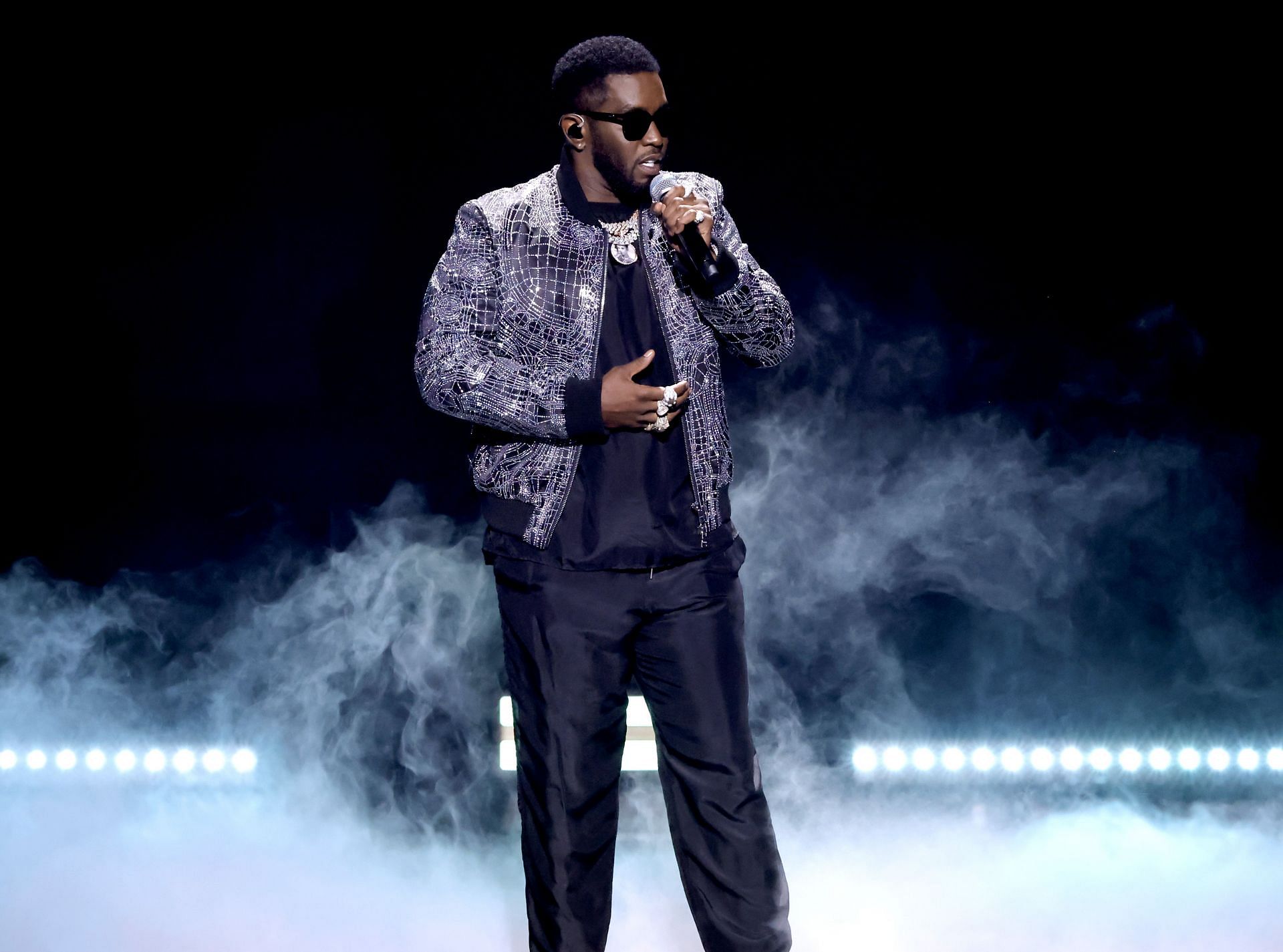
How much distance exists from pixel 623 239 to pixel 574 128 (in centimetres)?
19

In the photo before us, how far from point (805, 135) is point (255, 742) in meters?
2.31

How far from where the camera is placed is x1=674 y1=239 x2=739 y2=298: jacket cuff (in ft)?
5.60

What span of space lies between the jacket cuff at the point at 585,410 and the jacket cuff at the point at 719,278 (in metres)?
0.24

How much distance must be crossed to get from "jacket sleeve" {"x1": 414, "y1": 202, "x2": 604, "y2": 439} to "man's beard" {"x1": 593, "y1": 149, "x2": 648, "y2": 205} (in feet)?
0.67

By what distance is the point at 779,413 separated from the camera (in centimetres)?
318

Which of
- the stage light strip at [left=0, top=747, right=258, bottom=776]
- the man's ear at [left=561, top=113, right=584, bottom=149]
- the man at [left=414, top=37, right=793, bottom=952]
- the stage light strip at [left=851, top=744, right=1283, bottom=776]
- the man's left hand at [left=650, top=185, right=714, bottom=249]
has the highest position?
the man's ear at [left=561, top=113, right=584, bottom=149]

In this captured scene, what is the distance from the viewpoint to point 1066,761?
3230mm

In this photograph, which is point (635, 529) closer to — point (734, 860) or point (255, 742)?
point (734, 860)

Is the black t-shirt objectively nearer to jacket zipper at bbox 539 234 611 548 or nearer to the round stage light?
jacket zipper at bbox 539 234 611 548

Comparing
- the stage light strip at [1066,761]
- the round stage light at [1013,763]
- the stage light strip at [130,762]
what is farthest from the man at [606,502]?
the stage light strip at [130,762]

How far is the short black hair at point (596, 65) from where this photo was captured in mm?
1761

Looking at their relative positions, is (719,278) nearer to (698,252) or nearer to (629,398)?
(698,252)

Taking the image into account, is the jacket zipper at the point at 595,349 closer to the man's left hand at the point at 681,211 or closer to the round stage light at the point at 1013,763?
the man's left hand at the point at 681,211

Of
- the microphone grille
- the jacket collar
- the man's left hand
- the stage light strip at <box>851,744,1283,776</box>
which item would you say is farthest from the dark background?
the man's left hand
